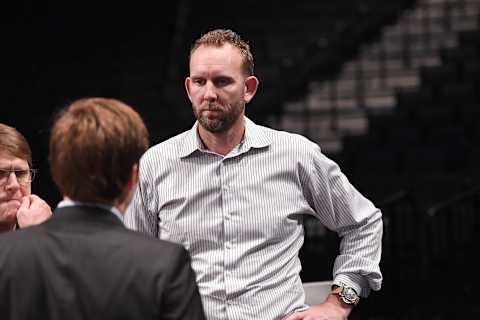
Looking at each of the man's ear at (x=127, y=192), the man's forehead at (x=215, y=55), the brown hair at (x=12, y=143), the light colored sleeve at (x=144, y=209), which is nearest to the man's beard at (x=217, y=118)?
the man's forehead at (x=215, y=55)

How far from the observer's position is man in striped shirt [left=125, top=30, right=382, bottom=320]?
7.39ft

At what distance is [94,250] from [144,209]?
0.87 m

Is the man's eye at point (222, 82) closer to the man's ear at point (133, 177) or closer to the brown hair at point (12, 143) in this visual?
the brown hair at point (12, 143)

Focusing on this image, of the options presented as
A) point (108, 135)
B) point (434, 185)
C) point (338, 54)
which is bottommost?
point (434, 185)

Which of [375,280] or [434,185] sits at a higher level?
[375,280]

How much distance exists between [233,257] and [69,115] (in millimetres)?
838

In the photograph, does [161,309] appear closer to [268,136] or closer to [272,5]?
[268,136]

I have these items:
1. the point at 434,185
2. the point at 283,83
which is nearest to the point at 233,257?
the point at 434,185

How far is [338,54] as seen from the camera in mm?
10672

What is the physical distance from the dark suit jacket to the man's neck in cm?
86

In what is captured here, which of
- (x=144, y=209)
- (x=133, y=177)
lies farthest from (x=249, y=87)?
(x=133, y=177)

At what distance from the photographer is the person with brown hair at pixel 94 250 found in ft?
4.80

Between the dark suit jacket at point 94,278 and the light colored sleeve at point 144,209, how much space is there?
2.75ft

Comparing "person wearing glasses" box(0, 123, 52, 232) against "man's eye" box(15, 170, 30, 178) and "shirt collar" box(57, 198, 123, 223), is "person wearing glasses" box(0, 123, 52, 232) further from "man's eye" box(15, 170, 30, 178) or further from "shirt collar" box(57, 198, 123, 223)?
"shirt collar" box(57, 198, 123, 223)
